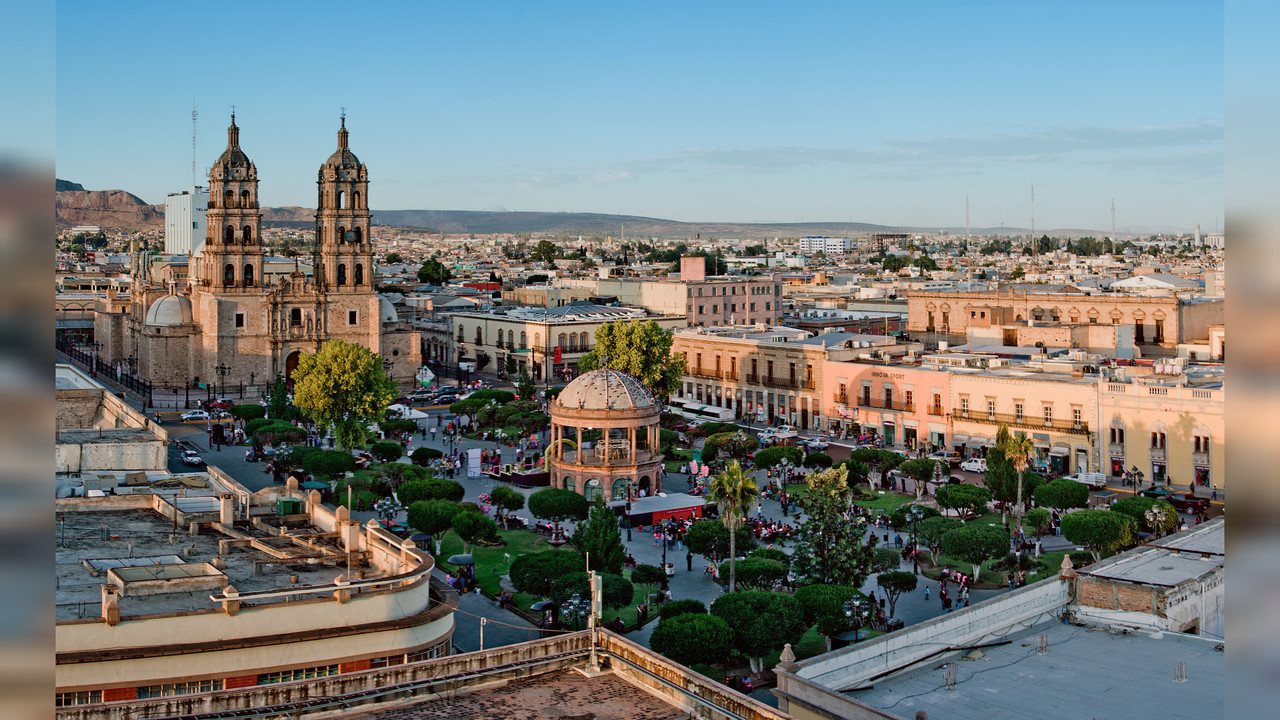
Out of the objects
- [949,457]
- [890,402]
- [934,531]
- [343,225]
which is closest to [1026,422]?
[949,457]

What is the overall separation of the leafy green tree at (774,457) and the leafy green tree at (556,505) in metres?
10.4

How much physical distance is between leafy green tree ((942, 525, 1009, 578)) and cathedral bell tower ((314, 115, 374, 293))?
47.5 m

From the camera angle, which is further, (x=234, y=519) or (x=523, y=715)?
(x=234, y=519)

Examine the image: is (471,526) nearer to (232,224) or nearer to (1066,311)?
(232,224)

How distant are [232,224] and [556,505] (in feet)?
133

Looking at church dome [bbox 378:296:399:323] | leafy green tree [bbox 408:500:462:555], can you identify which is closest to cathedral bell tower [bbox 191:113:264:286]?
church dome [bbox 378:296:399:323]

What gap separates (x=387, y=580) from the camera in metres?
18.8

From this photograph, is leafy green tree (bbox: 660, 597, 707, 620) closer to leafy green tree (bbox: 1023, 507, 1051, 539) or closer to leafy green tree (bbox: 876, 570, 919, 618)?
leafy green tree (bbox: 876, 570, 919, 618)

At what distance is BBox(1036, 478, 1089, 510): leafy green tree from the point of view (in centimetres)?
3688

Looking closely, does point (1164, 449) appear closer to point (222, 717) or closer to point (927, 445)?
point (927, 445)
